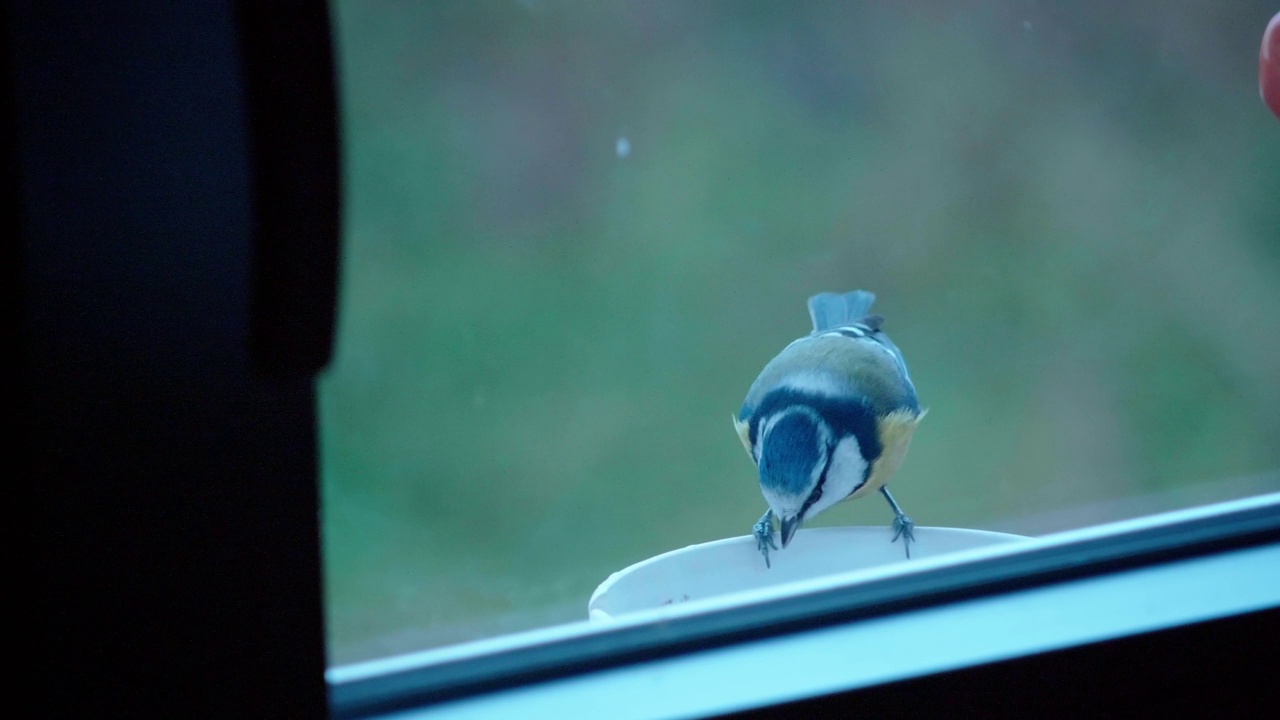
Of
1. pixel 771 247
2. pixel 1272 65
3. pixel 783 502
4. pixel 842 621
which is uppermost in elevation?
pixel 771 247

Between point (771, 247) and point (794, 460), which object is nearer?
point (794, 460)

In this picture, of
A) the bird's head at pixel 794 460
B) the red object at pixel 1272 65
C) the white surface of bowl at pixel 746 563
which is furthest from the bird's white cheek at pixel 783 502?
the red object at pixel 1272 65

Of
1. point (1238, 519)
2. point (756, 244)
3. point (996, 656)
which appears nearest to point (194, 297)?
point (996, 656)

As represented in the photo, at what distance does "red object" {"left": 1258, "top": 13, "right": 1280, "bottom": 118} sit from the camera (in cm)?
63

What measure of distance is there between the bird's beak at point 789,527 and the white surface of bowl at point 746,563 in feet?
0.16

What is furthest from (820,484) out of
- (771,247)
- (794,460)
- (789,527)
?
(771,247)

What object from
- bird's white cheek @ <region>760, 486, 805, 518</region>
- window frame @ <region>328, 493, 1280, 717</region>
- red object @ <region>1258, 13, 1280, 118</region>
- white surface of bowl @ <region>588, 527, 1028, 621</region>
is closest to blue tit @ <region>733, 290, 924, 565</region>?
bird's white cheek @ <region>760, 486, 805, 518</region>

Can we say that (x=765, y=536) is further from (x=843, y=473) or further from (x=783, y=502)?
(x=843, y=473)

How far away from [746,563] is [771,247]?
2.58ft

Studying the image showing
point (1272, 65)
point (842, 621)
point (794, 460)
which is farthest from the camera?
point (794, 460)

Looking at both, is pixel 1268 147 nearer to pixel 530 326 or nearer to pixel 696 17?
pixel 696 17

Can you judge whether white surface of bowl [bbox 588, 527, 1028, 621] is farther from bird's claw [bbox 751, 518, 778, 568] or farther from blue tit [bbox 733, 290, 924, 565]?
blue tit [bbox 733, 290, 924, 565]

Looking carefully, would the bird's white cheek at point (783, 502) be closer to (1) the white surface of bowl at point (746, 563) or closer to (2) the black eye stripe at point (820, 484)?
(2) the black eye stripe at point (820, 484)

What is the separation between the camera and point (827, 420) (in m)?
1.07
